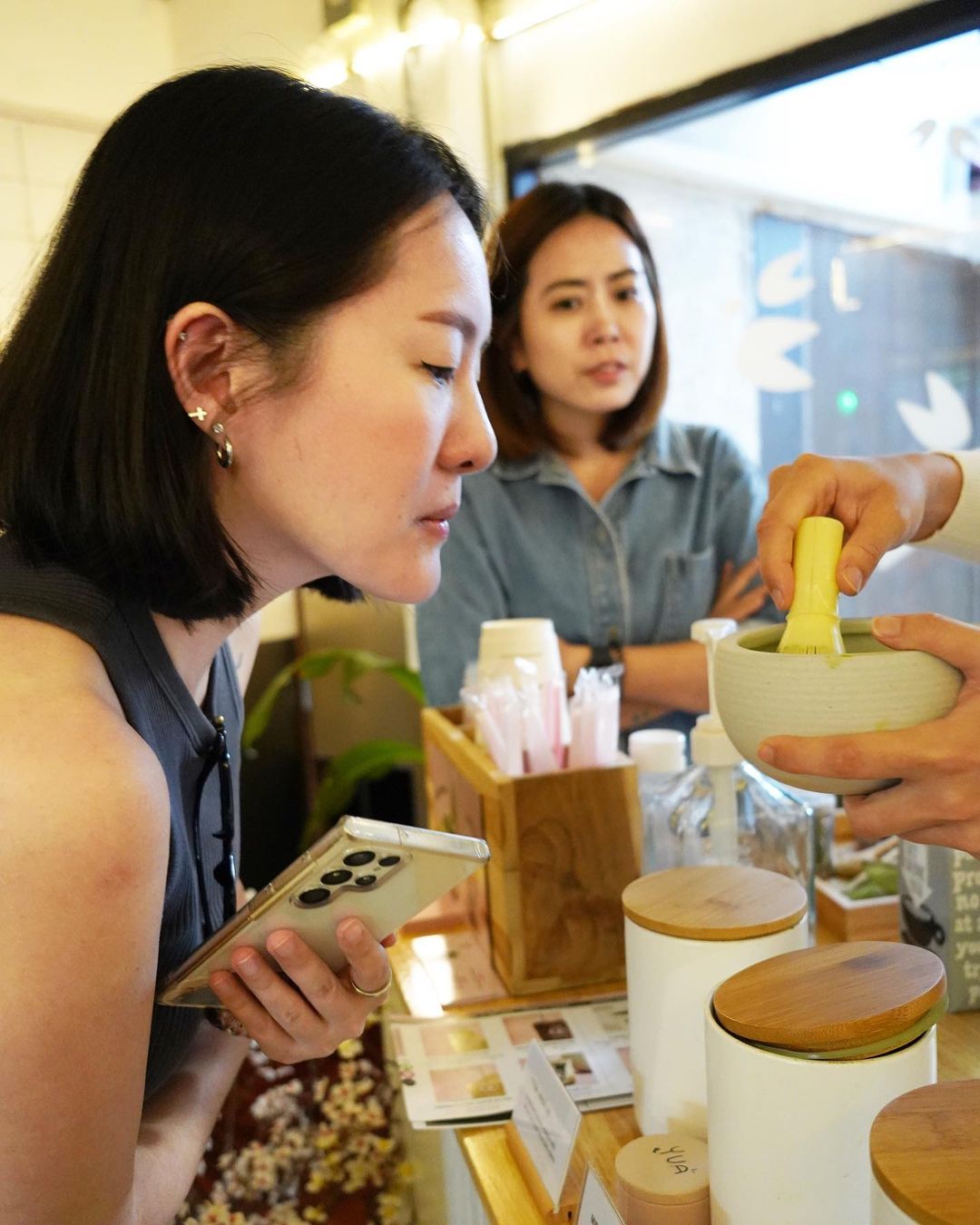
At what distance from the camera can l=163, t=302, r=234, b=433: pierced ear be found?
0.85m

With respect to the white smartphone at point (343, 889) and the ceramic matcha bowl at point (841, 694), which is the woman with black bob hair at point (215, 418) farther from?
the ceramic matcha bowl at point (841, 694)

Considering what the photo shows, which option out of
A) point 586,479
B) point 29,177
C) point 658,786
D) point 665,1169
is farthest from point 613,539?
point 29,177

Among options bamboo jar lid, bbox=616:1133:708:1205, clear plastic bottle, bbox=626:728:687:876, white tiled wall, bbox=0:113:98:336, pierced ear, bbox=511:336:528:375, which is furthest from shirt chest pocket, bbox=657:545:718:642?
white tiled wall, bbox=0:113:98:336

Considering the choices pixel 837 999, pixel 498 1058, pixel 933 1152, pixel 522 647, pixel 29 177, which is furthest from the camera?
pixel 29 177

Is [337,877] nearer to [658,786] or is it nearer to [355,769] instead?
[658,786]

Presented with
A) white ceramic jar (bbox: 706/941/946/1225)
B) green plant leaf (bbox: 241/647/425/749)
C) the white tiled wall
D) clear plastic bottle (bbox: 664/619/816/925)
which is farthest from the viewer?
the white tiled wall

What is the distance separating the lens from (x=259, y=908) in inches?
30.5

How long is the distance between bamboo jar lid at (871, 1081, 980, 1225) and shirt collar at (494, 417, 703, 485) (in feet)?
5.28

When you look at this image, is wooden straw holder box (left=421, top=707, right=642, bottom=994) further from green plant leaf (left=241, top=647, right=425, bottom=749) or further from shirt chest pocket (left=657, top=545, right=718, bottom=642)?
green plant leaf (left=241, top=647, right=425, bottom=749)

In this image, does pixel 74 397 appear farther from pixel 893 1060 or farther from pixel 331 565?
pixel 893 1060

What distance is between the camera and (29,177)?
11.3ft

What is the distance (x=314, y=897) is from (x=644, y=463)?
58.4 inches

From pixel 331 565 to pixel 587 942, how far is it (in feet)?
1.69

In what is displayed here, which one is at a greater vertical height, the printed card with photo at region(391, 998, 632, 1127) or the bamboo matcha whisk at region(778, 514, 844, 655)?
the bamboo matcha whisk at region(778, 514, 844, 655)
